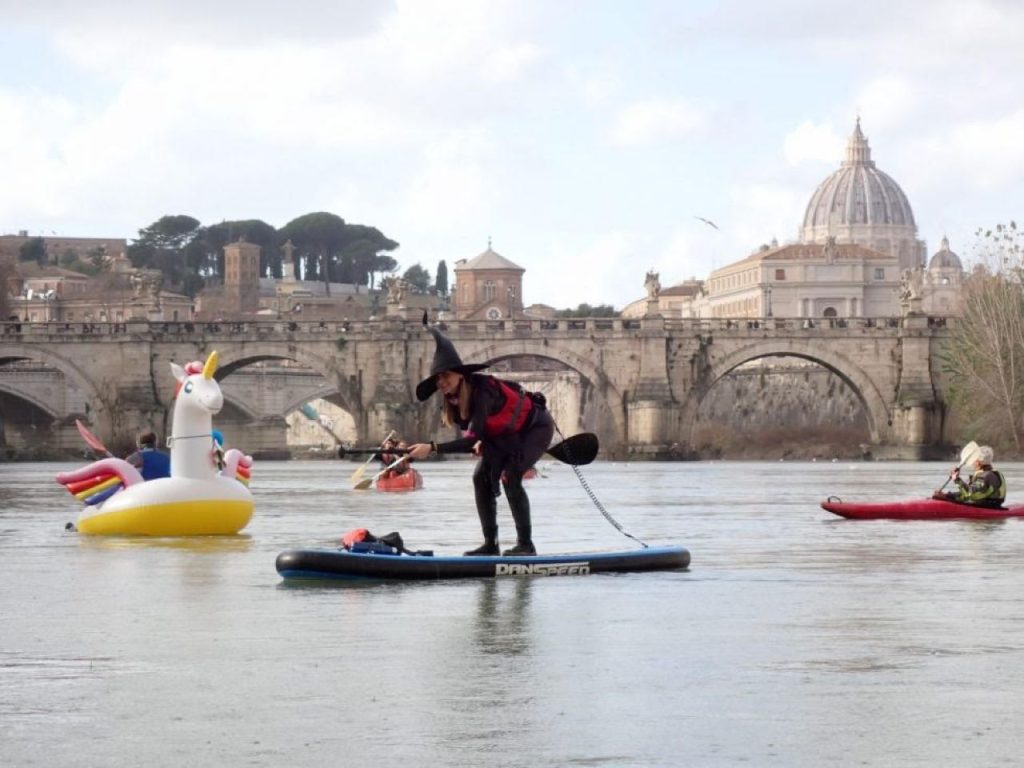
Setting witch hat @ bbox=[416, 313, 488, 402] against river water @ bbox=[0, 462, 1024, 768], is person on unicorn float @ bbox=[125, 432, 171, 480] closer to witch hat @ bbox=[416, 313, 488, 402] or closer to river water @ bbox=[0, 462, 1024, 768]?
river water @ bbox=[0, 462, 1024, 768]

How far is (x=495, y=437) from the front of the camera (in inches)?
669

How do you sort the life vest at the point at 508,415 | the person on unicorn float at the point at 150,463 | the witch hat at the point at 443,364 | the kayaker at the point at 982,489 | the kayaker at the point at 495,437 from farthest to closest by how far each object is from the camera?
the kayaker at the point at 982,489, the person on unicorn float at the point at 150,463, the life vest at the point at 508,415, the kayaker at the point at 495,437, the witch hat at the point at 443,364

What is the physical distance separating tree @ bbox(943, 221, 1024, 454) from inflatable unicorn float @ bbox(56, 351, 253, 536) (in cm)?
5399

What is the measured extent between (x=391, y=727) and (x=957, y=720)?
2.46m

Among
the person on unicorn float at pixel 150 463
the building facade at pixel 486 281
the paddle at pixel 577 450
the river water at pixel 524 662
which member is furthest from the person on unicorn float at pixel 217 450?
the building facade at pixel 486 281

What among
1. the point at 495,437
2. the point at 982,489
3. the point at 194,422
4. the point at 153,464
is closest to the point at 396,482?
the point at 982,489

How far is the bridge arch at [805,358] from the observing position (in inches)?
3575

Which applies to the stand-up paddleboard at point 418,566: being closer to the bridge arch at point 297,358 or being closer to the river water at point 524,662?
the river water at point 524,662

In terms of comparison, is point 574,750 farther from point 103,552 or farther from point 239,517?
point 239,517

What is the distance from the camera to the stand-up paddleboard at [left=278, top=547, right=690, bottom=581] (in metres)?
16.5

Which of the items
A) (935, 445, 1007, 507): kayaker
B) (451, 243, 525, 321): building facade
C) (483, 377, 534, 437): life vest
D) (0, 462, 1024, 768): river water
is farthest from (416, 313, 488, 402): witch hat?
(451, 243, 525, 321): building facade

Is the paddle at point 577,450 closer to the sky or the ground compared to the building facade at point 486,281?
closer to the ground

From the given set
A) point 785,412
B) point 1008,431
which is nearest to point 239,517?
point 1008,431

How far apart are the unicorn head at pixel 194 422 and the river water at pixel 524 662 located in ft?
4.29
